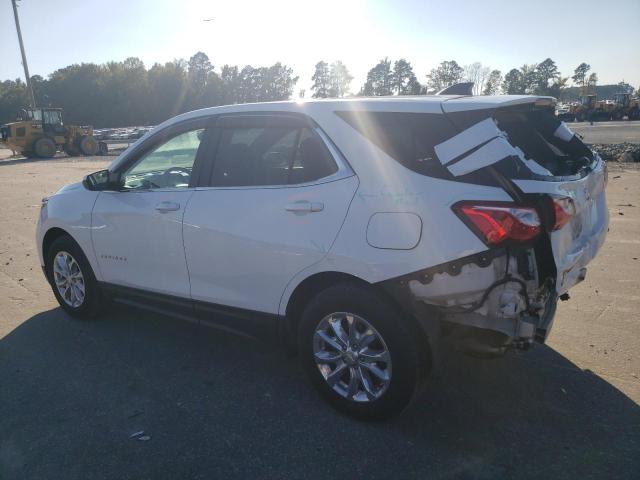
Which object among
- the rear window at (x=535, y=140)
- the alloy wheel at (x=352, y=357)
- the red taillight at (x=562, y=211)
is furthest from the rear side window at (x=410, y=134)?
the alloy wheel at (x=352, y=357)

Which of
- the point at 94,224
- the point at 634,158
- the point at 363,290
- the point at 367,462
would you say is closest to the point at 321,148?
the point at 363,290

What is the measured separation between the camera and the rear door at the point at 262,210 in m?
3.01

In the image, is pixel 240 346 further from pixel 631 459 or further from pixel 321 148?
pixel 631 459

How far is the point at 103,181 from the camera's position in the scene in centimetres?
429

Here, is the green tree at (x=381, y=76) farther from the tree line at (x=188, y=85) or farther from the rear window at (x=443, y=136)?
the rear window at (x=443, y=136)

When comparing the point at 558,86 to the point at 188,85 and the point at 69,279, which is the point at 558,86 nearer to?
the point at 188,85

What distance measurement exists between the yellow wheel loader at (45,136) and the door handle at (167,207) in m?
30.2

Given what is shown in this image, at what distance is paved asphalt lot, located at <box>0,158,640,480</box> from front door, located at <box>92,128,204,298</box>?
610 mm

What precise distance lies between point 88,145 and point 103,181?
30737 mm

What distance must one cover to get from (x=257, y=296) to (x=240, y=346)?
958mm

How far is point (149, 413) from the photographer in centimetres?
318

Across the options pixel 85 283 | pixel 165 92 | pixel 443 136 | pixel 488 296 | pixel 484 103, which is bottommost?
pixel 85 283

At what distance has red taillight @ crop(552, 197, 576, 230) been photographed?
2.58 meters

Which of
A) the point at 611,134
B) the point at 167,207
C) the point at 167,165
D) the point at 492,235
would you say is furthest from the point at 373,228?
the point at 611,134
